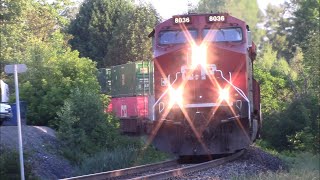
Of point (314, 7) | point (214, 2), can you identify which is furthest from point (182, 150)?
point (314, 7)

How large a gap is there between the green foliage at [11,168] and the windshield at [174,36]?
5.48 meters

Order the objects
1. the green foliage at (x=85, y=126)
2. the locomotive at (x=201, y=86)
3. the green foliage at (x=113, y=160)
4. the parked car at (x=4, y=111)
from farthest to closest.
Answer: the green foliage at (x=85, y=126), the green foliage at (x=113, y=160), the locomotive at (x=201, y=86), the parked car at (x=4, y=111)

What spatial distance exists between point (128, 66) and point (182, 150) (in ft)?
49.1

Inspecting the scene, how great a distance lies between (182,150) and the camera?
18297mm

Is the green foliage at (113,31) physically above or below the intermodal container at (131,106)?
above

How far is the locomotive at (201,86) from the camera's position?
18.0 m

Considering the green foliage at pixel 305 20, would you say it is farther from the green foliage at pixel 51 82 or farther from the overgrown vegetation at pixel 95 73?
the green foliage at pixel 51 82

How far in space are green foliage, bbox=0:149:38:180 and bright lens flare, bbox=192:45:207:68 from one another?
18.1ft

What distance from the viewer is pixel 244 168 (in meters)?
16.9

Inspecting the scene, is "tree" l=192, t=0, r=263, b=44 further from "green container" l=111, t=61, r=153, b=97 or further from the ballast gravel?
the ballast gravel

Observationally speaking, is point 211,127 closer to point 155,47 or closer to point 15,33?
point 155,47

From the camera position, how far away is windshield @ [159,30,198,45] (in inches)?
754

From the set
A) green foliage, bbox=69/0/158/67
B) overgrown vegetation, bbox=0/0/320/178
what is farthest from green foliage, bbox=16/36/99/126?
green foliage, bbox=69/0/158/67

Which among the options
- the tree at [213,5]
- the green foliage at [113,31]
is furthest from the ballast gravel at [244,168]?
the tree at [213,5]
